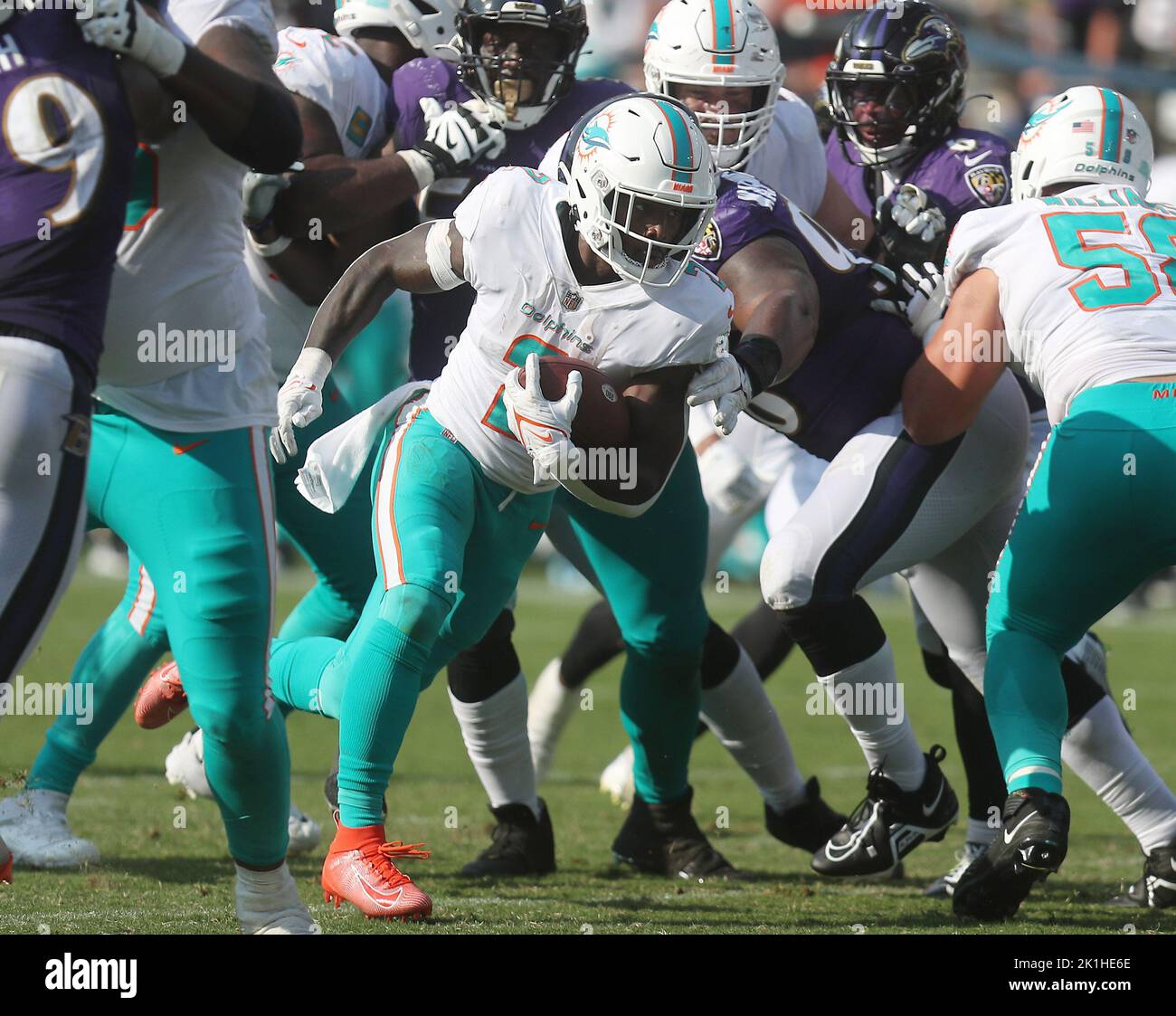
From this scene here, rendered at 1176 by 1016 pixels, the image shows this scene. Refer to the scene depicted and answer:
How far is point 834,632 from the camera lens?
14.0ft

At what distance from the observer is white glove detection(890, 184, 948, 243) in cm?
483

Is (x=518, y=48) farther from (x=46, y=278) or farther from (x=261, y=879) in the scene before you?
(x=261, y=879)

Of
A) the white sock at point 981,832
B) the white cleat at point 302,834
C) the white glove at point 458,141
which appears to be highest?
the white glove at point 458,141

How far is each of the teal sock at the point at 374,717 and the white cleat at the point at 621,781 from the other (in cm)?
231

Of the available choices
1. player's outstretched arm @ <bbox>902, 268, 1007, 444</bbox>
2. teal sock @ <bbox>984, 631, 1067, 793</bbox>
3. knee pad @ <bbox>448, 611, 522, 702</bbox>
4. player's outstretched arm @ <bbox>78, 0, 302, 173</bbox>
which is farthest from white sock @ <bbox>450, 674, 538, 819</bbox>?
player's outstretched arm @ <bbox>78, 0, 302, 173</bbox>

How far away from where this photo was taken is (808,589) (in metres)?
4.21

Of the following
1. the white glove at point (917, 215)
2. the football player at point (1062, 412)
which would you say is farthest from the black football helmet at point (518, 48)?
the football player at point (1062, 412)

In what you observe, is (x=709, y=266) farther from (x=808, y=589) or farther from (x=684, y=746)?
(x=684, y=746)

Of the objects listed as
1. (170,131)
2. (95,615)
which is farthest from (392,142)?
(95,615)

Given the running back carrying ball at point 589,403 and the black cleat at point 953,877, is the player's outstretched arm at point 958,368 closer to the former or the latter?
the running back carrying ball at point 589,403

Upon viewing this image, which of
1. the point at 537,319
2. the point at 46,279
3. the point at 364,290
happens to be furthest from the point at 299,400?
the point at 46,279

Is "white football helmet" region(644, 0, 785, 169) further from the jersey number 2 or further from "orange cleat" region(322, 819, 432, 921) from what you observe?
"orange cleat" region(322, 819, 432, 921)

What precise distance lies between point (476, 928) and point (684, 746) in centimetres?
109

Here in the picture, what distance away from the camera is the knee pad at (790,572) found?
4203 mm
